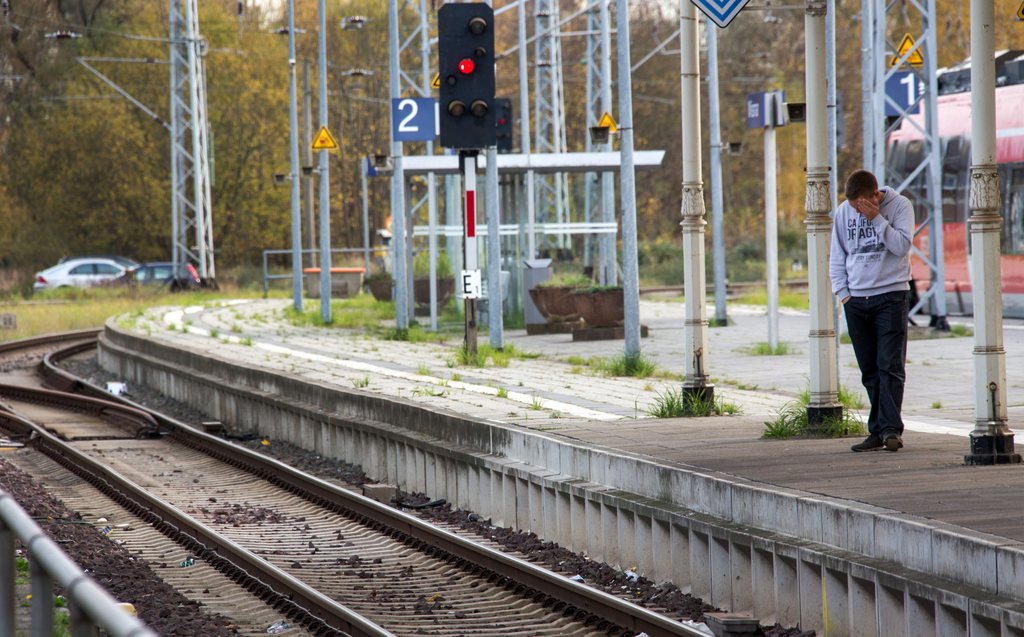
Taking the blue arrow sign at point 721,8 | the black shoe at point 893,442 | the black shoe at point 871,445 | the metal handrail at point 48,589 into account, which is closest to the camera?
the metal handrail at point 48,589

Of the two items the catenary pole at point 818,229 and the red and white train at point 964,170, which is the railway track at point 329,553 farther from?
the red and white train at point 964,170

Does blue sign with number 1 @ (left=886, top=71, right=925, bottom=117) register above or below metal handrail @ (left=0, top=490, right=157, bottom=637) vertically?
above

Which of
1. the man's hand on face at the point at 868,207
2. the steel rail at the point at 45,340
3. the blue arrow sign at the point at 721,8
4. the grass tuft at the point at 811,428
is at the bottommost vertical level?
the steel rail at the point at 45,340

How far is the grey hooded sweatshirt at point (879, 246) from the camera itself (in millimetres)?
10062

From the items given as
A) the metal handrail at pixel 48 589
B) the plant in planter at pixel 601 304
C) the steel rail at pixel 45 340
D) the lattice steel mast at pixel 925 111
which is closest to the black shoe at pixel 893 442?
the metal handrail at pixel 48 589

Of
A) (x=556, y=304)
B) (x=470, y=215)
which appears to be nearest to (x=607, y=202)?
(x=556, y=304)

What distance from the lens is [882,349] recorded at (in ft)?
33.2

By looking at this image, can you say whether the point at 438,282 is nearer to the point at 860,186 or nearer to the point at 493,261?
the point at 493,261

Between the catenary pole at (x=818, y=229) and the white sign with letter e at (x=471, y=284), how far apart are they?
940cm

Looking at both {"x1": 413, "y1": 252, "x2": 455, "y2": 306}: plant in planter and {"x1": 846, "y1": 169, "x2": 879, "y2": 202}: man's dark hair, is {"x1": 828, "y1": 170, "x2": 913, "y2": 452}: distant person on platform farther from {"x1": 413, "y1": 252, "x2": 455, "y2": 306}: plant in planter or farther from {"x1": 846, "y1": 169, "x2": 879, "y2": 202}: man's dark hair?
{"x1": 413, "y1": 252, "x2": 455, "y2": 306}: plant in planter

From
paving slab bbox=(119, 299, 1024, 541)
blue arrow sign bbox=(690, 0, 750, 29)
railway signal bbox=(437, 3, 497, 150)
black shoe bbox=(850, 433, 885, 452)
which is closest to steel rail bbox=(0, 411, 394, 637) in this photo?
paving slab bbox=(119, 299, 1024, 541)

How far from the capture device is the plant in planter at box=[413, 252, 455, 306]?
112ft

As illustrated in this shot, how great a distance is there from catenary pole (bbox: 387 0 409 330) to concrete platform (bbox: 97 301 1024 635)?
6.04 metres

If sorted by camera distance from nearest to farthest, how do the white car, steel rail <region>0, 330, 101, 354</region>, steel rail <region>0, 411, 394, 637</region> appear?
steel rail <region>0, 411, 394, 637</region> < steel rail <region>0, 330, 101, 354</region> < the white car
